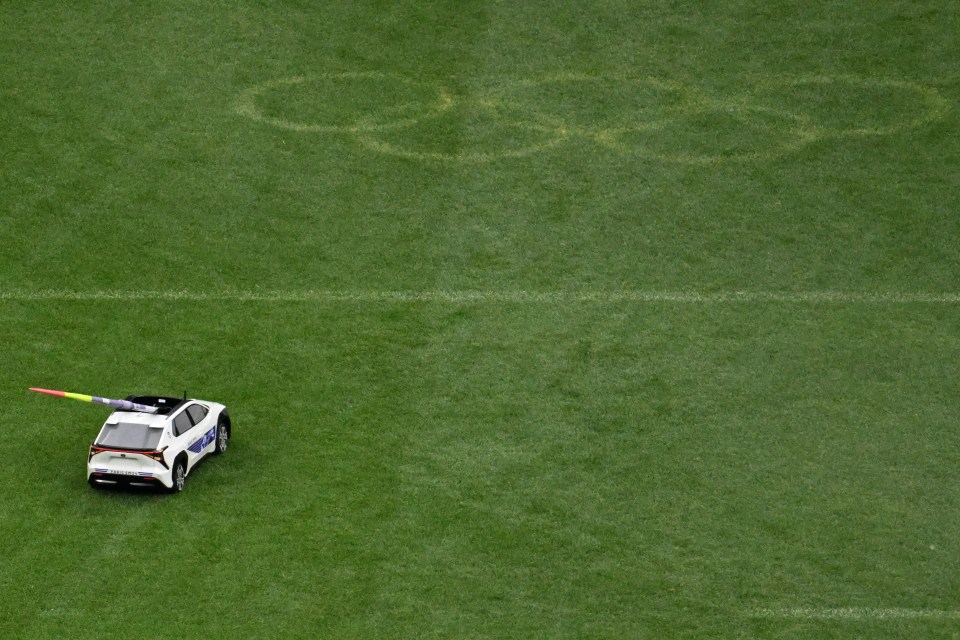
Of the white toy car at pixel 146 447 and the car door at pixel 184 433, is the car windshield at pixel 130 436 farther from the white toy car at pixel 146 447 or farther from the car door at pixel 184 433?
the car door at pixel 184 433

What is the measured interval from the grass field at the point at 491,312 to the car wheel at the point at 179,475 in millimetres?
229

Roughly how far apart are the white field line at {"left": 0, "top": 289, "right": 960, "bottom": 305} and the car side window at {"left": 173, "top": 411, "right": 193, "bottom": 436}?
635 cm

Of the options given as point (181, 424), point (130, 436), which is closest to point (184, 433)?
point (181, 424)

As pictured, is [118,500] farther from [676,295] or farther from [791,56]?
[791,56]

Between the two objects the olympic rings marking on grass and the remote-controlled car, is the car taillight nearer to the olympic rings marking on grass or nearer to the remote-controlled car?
the remote-controlled car

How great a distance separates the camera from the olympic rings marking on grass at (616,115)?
1331 inches

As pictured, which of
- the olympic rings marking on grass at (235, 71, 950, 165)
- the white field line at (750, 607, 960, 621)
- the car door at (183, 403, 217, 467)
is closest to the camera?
the white field line at (750, 607, 960, 621)

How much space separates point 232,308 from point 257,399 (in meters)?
3.40

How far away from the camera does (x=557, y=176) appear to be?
33125 mm

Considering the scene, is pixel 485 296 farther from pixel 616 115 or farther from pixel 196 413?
pixel 196 413

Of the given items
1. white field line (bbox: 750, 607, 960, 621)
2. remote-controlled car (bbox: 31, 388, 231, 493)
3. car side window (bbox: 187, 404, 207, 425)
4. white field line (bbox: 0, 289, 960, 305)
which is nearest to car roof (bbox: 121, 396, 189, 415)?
remote-controlled car (bbox: 31, 388, 231, 493)

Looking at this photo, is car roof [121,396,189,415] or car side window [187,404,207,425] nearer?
car roof [121,396,189,415]

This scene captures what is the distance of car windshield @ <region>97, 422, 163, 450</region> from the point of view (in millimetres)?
22594

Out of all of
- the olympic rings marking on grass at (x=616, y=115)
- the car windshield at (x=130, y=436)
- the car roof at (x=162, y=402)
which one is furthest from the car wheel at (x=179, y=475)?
the olympic rings marking on grass at (x=616, y=115)
